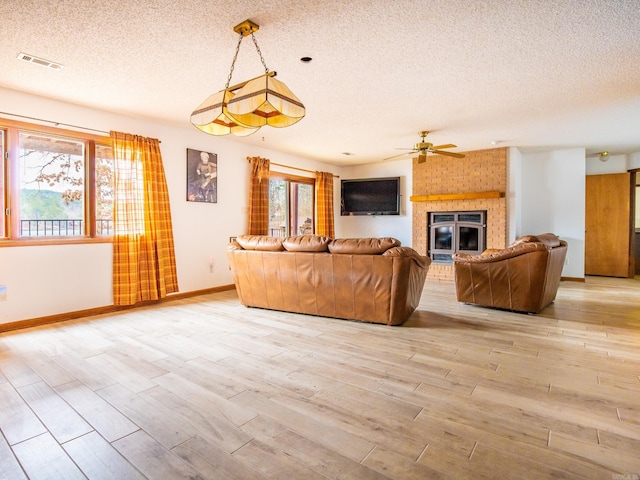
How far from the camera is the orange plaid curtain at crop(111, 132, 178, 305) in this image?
4199mm

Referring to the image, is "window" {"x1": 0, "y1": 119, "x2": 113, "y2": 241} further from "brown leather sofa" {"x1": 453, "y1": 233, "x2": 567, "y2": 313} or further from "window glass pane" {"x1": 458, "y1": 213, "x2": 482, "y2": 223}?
"window glass pane" {"x1": 458, "y1": 213, "x2": 482, "y2": 223}

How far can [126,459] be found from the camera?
4.87 ft

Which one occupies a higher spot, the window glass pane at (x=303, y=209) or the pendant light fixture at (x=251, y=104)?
the pendant light fixture at (x=251, y=104)

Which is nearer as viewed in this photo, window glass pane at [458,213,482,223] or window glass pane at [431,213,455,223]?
window glass pane at [458,213,482,223]

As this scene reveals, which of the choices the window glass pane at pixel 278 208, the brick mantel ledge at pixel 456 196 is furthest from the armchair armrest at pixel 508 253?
the window glass pane at pixel 278 208

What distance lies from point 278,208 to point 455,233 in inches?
134

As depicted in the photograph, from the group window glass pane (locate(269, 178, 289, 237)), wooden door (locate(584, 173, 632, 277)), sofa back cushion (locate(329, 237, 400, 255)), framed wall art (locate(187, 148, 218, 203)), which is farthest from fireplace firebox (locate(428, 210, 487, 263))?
framed wall art (locate(187, 148, 218, 203))

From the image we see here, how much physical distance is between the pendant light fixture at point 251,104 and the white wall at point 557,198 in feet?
18.2

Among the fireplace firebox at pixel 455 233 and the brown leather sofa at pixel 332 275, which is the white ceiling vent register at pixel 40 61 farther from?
the fireplace firebox at pixel 455 233

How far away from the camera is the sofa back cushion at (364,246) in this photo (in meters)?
3.34

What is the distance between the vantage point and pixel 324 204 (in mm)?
7578

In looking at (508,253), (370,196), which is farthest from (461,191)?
(508,253)

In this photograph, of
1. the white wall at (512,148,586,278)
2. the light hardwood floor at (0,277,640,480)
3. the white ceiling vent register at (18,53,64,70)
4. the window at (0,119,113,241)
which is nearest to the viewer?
the light hardwood floor at (0,277,640,480)

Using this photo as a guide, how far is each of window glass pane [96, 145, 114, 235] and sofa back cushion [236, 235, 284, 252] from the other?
1.65 metres
